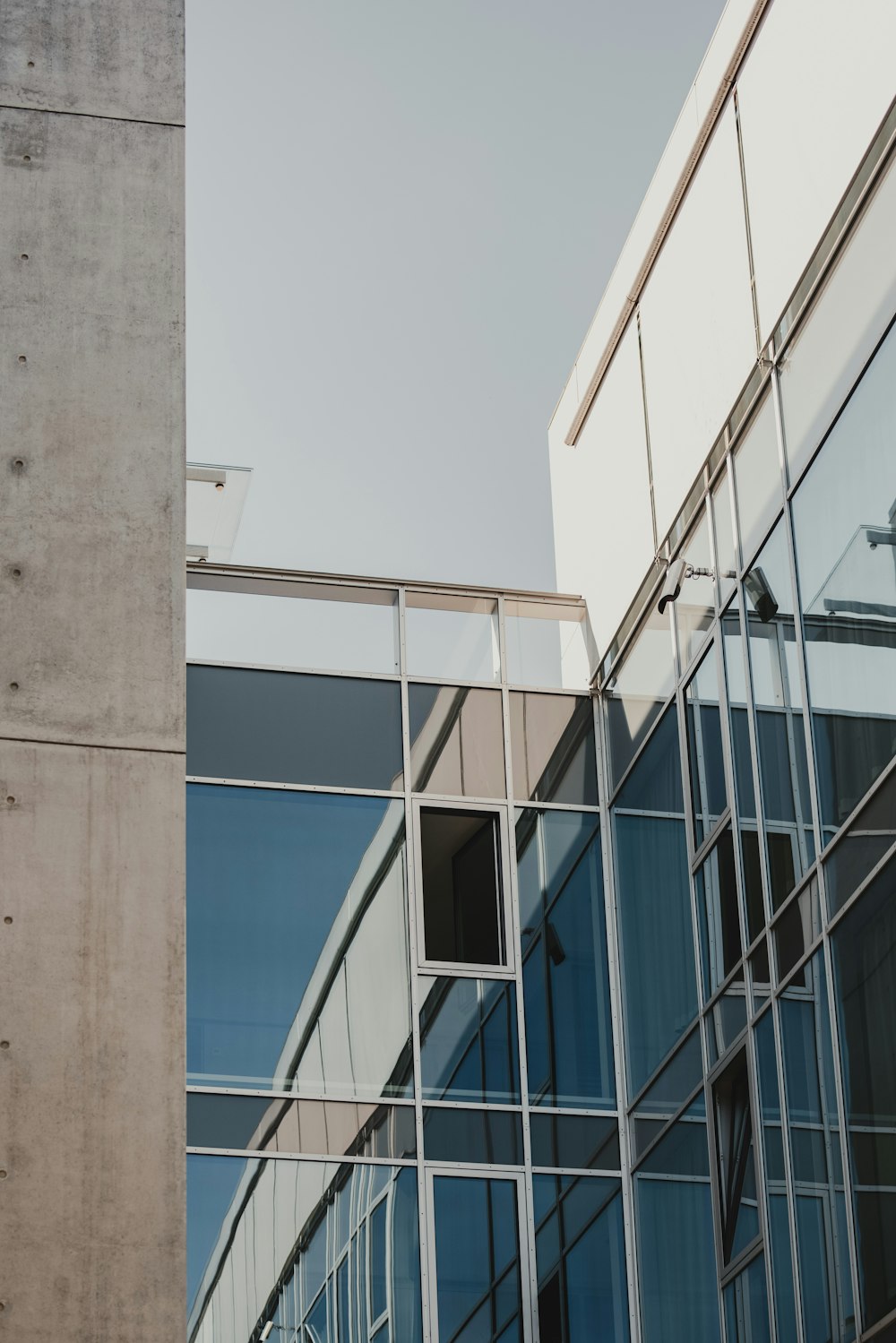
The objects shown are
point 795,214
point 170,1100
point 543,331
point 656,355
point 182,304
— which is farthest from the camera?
point 543,331

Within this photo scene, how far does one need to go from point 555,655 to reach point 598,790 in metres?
1.28

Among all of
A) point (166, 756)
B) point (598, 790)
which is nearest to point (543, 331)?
point (598, 790)

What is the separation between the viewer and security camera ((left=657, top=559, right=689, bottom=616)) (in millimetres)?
13500

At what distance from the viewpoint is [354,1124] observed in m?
13.4

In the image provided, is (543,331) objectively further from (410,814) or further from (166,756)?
(166,756)

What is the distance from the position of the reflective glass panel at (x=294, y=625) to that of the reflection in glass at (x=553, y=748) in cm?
111

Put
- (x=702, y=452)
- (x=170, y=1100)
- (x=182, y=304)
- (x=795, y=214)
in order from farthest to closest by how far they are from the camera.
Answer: (x=702, y=452)
(x=795, y=214)
(x=182, y=304)
(x=170, y=1100)

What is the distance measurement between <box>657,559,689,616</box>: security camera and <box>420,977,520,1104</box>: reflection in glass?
9.90 feet

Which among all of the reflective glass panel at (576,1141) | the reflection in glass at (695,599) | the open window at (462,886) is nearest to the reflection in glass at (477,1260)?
the reflective glass panel at (576,1141)

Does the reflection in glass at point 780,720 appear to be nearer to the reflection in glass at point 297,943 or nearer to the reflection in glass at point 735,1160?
the reflection in glass at point 735,1160

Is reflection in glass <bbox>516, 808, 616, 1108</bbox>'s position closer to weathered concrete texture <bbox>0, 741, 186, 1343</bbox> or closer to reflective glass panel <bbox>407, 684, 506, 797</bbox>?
reflective glass panel <bbox>407, 684, 506, 797</bbox>

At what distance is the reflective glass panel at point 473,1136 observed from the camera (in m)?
13.5

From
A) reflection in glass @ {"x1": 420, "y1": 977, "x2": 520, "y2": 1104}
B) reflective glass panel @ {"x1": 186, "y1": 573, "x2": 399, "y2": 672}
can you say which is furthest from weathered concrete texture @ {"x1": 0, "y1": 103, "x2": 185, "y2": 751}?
reflection in glass @ {"x1": 420, "y1": 977, "x2": 520, "y2": 1104}

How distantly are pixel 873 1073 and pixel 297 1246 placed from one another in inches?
190
